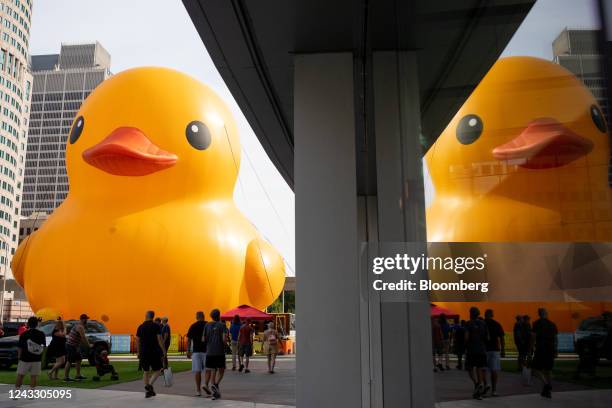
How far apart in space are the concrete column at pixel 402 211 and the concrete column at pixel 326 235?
2.86 feet

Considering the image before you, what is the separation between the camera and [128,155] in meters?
17.0

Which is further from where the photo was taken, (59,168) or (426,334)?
(59,168)

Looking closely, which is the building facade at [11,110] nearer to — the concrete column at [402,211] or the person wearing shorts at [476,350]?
the concrete column at [402,211]

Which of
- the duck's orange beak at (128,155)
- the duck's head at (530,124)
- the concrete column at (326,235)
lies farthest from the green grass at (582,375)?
the duck's orange beak at (128,155)

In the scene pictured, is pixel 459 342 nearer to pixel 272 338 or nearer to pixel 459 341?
pixel 459 341

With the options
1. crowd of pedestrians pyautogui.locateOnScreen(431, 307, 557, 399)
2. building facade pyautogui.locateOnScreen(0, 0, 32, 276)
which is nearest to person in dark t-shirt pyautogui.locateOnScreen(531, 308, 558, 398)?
crowd of pedestrians pyautogui.locateOnScreen(431, 307, 557, 399)

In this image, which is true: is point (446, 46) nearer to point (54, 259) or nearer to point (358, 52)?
point (358, 52)

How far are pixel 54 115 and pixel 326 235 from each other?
14064 cm

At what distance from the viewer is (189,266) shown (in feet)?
59.4

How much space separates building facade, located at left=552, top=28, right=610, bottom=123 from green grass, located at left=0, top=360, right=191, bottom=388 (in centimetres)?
1212

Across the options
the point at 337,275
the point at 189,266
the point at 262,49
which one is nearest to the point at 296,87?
the point at 262,49

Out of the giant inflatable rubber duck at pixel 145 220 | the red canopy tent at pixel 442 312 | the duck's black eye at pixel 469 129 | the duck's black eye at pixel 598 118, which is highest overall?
the giant inflatable rubber duck at pixel 145 220

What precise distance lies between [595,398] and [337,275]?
4.21 m

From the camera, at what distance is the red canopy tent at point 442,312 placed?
192cm
